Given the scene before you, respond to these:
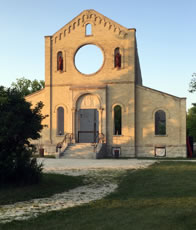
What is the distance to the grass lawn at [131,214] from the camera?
6.66 m

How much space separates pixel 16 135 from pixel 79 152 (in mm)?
14881

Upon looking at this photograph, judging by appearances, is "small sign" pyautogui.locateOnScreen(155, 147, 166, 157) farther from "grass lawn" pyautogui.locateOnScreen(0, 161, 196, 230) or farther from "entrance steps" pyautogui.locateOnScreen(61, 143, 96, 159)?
"grass lawn" pyautogui.locateOnScreen(0, 161, 196, 230)

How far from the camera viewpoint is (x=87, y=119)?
36656 millimetres

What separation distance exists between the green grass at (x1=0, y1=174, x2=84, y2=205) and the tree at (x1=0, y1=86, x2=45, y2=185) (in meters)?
0.50

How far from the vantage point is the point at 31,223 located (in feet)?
23.2

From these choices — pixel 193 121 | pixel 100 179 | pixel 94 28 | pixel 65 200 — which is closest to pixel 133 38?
pixel 94 28

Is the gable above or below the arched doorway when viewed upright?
above

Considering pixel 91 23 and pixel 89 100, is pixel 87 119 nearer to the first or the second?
pixel 89 100

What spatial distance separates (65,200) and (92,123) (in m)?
27.3

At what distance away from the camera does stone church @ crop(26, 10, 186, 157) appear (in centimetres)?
2839

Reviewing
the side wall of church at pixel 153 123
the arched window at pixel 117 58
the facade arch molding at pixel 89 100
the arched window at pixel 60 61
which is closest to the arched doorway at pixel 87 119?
the facade arch molding at pixel 89 100

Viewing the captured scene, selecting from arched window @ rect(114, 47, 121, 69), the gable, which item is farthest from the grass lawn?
the gable

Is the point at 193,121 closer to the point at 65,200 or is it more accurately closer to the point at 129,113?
the point at 129,113

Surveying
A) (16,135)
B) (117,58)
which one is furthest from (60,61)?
(16,135)
